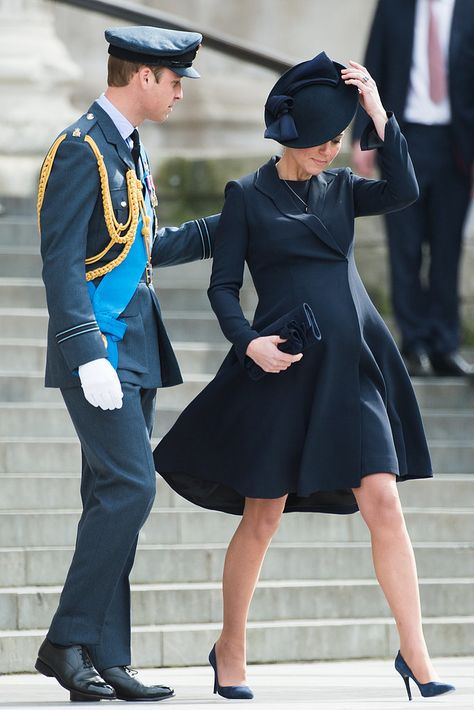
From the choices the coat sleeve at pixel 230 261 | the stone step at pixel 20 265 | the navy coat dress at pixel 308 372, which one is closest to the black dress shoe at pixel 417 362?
the stone step at pixel 20 265

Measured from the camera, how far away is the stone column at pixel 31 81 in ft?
35.4

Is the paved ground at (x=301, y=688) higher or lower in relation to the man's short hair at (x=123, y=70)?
lower

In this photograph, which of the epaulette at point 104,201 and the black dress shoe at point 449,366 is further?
the black dress shoe at point 449,366

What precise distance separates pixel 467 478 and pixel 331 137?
2603 mm

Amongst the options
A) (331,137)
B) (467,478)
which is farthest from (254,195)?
(467,478)

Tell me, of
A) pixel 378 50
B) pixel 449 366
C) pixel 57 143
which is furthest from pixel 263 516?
pixel 378 50

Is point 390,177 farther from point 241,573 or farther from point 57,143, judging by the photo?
point 241,573

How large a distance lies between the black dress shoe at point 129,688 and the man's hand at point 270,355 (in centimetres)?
94

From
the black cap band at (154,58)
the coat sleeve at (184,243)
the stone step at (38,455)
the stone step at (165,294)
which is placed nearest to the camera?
the black cap band at (154,58)

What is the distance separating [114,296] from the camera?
496cm

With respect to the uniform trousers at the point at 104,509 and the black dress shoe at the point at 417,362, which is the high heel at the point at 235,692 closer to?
the uniform trousers at the point at 104,509

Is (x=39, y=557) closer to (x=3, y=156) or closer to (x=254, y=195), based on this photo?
(x=254, y=195)

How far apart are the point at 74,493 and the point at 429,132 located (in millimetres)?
2670

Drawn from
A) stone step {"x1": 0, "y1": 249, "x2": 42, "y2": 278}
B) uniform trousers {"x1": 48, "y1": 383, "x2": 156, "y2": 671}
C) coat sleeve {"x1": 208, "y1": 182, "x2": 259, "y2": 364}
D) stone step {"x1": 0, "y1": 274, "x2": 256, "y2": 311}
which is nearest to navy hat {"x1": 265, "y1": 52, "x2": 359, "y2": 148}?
coat sleeve {"x1": 208, "y1": 182, "x2": 259, "y2": 364}
